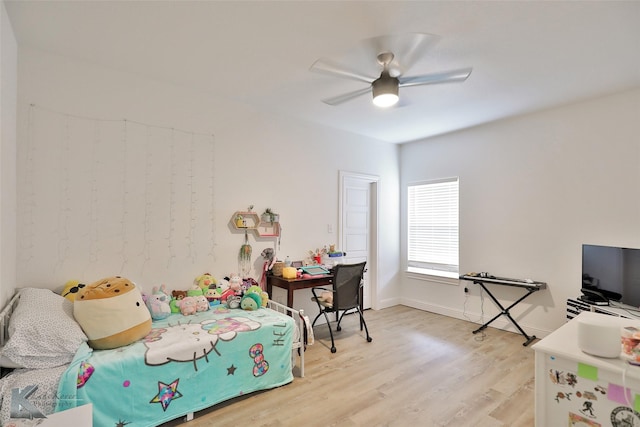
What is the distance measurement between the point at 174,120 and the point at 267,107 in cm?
104

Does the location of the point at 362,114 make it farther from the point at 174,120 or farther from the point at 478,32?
the point at 174,120

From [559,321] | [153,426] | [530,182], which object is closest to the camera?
[153,426]

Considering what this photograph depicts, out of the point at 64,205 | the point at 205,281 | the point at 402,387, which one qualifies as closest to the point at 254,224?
the point at 205,281

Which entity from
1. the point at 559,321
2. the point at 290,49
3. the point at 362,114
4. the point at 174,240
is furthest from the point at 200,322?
the point at 559,321

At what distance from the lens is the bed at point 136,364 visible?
176 centimetres

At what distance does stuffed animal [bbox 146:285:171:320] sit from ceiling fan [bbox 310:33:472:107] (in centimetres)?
223

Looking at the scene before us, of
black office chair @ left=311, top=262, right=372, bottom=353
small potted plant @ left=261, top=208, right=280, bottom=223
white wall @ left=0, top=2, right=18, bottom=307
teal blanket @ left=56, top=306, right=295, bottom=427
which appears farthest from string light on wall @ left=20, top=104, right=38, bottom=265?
black office chair @ left=311, top=262, right=372, bottom=353

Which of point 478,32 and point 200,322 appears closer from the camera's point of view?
point 478,32

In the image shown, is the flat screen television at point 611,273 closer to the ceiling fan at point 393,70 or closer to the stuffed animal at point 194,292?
the ceiling fan at point 393,70

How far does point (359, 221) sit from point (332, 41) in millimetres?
2883

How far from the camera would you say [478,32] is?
2227 mm

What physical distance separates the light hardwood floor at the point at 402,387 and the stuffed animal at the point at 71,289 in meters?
1.23

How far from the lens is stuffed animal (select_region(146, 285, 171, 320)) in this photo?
267 cm

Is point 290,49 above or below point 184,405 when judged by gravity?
above
